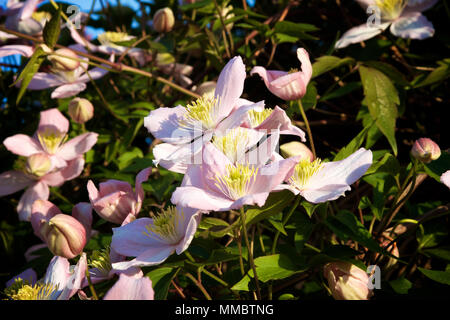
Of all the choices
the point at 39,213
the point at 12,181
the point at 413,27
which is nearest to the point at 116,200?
the point at 39,213

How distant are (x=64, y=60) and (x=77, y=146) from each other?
0.82 feet

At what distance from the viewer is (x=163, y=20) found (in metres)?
1.10

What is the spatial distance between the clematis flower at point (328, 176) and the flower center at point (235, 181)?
49 millimetres

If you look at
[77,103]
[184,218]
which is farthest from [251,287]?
[77,103]

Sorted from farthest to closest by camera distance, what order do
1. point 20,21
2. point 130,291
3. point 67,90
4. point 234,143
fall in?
point 20,21 → point 67,90 → point 234,143 → point 130,291

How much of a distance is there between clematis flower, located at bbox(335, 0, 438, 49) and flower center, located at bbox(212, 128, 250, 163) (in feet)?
1.66

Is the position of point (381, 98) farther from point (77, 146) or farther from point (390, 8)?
point (77, 146)

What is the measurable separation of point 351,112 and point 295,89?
0.58 meters

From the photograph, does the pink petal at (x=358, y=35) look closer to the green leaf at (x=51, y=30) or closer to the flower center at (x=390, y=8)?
the flower center at (x=390, y=8)

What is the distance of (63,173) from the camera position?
1095 millimetres

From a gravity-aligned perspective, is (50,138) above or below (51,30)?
below

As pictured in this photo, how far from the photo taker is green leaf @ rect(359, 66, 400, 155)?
887 millimetres

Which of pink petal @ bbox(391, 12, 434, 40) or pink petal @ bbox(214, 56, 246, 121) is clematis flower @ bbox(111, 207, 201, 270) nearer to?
pink petal @ bbox(214, 56, 246, 121)

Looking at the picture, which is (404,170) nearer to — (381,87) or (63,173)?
(381,87)
